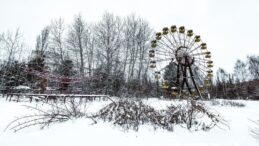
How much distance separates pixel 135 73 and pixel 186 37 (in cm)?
1225

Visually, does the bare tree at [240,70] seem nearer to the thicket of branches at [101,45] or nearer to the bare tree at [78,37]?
the thicket of branches at [101,45]

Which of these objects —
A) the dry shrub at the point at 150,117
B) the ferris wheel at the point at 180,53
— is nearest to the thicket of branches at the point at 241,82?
the ferris wheel at the point at 180,53

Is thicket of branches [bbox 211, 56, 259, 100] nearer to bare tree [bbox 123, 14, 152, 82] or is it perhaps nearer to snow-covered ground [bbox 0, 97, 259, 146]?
bare tree [bbox 123, 14, 152, 82]

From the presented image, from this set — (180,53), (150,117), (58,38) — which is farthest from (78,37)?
(150,117)

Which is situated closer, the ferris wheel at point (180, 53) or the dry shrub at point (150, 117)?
the dry shrub at point (150, 117)

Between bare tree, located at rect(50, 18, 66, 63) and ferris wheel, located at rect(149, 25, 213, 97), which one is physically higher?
bare tree, located at rect(50, 18, 66, 63)

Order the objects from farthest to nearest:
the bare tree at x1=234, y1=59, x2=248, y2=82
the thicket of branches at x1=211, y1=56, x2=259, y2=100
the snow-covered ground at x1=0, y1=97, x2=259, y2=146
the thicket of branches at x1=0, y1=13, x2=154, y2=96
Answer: the bare tree at x1=234, y1=59, x2=248, y2=82 → the thicket of branches at x1=211, y1=56, x2=259, y2=100 → the thicket of branches at x1=0, y1=13, x2=154, y2=96 → the snow-covered ground at x1=0, y1=97, x2=259, y2=146

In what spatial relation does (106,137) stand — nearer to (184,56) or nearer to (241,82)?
(184,56)

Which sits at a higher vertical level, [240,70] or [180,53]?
[240,70]

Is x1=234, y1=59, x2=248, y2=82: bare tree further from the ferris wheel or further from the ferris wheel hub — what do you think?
the ferris wheel hub

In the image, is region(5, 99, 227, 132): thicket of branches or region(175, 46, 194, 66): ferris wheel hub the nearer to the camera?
region(5, 99, 227, 132): thicket of branches

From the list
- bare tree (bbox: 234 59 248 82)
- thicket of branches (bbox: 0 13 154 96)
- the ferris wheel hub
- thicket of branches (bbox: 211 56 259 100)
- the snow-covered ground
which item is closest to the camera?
the snow-covered ground

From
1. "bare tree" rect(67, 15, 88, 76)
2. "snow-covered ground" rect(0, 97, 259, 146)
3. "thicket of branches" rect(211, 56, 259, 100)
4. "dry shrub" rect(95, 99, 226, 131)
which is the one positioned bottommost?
"snow-covered ground" rect(0, 97, 259, 146)

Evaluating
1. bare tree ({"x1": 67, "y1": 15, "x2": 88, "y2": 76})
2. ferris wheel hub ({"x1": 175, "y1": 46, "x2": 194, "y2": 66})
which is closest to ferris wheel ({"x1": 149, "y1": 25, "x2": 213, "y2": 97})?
ferris wheel hub ({"x1": 175, "y1": 46, "x2": 194, "y2": 66})
